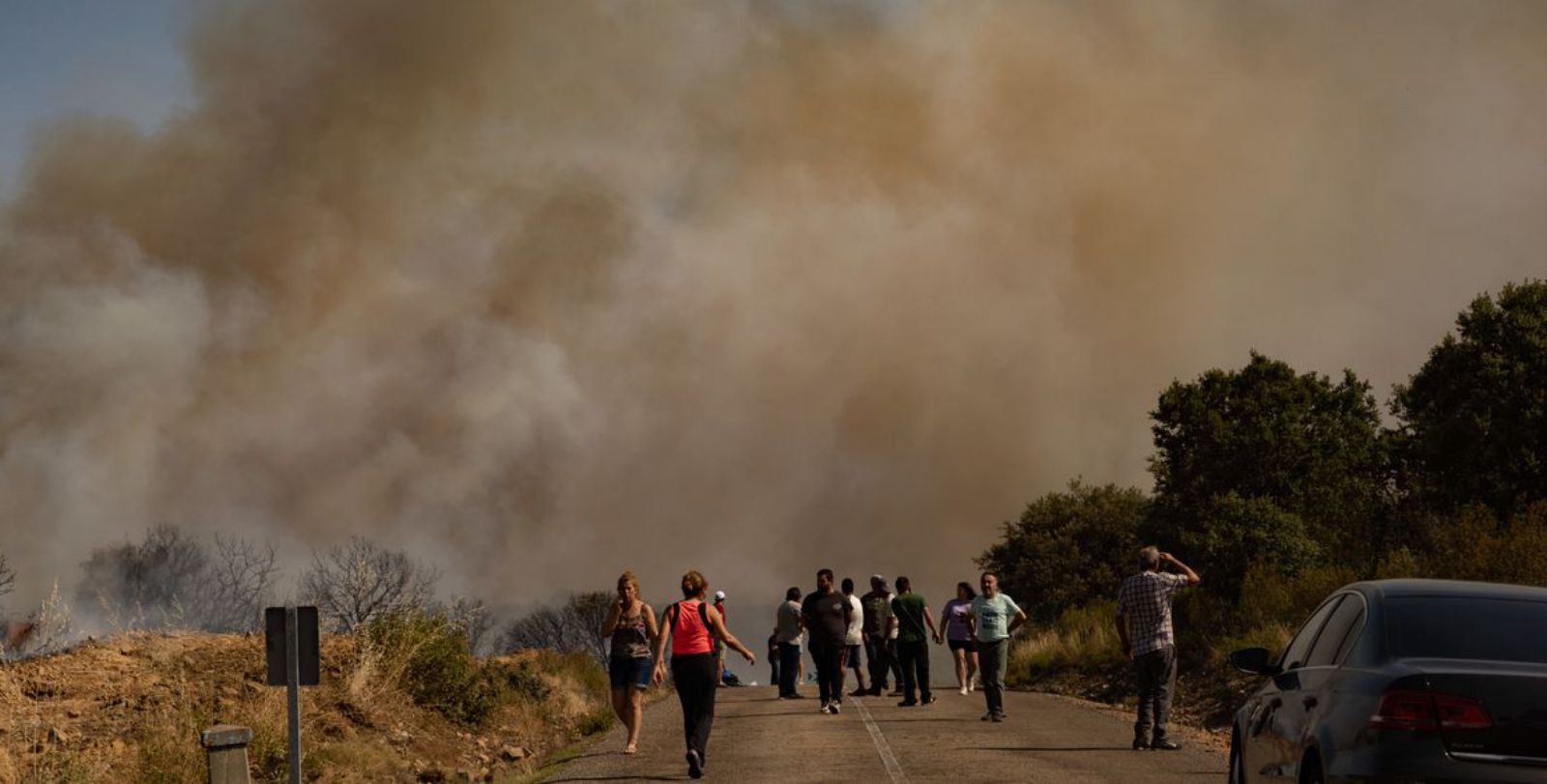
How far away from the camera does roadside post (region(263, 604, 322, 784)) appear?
13.5 m

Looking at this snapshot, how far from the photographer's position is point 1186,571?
18.3m

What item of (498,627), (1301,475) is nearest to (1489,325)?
(1301,475)

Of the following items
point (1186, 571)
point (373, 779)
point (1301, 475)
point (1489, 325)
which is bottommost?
point (373, 779)

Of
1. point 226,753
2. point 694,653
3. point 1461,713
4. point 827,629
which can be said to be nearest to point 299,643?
point 226,753

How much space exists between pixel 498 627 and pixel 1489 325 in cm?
6516

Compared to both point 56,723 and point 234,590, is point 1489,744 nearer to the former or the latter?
point 56,723

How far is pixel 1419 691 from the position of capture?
297 inches

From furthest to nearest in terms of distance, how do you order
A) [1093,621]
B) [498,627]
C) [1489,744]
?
[498,627] → [1093,621] → [1489,744]

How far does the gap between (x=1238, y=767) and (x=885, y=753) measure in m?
7.04

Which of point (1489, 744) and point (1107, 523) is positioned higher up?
point (1107, 523)

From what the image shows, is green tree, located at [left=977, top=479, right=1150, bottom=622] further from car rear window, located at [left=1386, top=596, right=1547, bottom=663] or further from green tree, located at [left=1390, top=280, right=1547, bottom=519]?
car rear window, located at [left=1386, top=596, right=1547, bottom=663]

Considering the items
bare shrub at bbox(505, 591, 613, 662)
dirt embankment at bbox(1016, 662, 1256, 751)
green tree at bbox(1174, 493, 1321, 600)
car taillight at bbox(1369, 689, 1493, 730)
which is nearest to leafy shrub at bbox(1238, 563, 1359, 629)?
dirt embankment at bbox(1016, 662, 1256, 751)

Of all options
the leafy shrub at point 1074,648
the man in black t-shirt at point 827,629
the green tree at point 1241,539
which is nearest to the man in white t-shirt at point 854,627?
the man in black t-shirt at point 827,629

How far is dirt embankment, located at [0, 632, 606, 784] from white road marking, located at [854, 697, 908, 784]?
4166 millimetres
